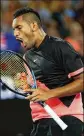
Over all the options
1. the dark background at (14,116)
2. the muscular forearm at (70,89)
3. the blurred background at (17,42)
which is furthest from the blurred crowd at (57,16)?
the muscular forearm at (70,89)

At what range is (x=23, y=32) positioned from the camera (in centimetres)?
413

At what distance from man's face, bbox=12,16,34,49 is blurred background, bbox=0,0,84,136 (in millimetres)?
3036

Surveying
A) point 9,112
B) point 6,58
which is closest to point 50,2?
point 9,112

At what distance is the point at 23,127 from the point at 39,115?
9.94 feet

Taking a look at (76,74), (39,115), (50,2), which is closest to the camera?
(76,74)

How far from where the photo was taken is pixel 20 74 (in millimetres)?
4281

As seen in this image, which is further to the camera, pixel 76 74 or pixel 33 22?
pixel 33 22

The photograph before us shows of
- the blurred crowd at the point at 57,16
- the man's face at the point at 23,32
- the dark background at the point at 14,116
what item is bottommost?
the dark background at the point at 14,116

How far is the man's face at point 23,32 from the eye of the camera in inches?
162

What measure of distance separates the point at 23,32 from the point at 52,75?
49cm

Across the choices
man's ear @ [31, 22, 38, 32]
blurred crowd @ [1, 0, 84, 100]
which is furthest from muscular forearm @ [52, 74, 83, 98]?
blurred crowd @ [1, 0, 84, 100]

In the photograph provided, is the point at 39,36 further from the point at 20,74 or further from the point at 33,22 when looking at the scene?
the point at 20,74

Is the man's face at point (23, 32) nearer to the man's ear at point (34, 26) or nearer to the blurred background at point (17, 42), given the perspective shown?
the man's ear at point (34, 26)

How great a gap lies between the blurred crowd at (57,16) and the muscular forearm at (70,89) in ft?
15.0
